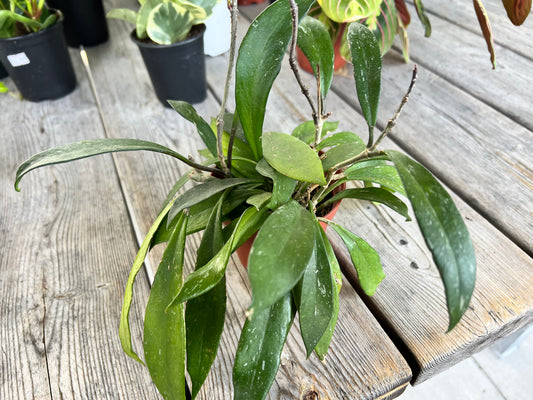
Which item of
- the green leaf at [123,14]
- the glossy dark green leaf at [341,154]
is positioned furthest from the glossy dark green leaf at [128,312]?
the green leaf at [123,14]

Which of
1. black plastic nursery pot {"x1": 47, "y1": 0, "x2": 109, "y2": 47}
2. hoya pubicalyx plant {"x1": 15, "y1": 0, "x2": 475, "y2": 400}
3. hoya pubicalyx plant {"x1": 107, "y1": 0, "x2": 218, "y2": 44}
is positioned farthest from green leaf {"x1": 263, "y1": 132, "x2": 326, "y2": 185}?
black plastic nursery pot {"x1": 47, "y1": 0, "x2": 109, "y2": 47}

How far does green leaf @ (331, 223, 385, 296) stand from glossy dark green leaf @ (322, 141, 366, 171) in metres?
0.09

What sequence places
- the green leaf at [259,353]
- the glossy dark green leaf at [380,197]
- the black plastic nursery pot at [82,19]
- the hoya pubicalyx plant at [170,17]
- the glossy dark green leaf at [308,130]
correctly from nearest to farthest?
the green leaf at [259,353]
the glossy dark green leaf at [380,197]
the glossy dark green leaf at [308,130]
the hoya pubicalyx plant at [170,17]
the black plastic nursery pot at [82,19]

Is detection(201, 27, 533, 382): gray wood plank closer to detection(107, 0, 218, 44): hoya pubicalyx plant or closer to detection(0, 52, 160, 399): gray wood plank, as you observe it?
detection(0, 52, 160, 399): gray wood plank

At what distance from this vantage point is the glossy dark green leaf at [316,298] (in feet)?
1.23

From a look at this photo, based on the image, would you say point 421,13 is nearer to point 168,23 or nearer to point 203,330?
point 168,23

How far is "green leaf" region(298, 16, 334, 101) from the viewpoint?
0.45m

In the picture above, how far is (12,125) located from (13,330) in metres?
0.58

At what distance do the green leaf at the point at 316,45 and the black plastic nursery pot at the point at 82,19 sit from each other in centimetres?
94

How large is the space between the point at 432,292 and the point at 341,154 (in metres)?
0.26

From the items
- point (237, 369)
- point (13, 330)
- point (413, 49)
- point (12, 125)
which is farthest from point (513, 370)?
point (12, 125)

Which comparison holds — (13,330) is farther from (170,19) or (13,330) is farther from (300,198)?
(170,19)

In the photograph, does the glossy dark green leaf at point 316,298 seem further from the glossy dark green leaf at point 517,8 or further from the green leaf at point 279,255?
the glossy dark green leaf at point 517,8

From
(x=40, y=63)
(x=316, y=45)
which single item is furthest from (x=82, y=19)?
(x=316, y=45)
